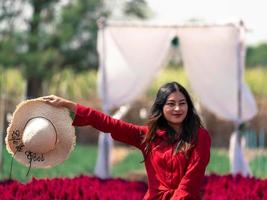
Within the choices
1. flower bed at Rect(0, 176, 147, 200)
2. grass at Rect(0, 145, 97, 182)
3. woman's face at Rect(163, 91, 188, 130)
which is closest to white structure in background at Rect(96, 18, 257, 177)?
grass at Rect(0, 145, 97, 182)

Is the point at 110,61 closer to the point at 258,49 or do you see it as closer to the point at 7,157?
the point at 7,157

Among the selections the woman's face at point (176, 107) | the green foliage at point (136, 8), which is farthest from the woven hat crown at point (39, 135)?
the green foliage at point (136, 8)

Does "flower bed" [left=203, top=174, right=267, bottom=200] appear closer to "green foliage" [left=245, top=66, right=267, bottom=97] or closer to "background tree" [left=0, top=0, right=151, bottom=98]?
"background tree" [left=0, top=0, right=151, bottom=98]

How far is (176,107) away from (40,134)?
738 millimetres

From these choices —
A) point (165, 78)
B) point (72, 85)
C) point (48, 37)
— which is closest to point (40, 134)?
point (48, 37)

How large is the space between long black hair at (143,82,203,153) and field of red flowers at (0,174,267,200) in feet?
3.29

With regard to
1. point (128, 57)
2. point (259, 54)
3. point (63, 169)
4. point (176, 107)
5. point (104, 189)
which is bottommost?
point (63, 169)

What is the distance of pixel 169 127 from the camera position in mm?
3473

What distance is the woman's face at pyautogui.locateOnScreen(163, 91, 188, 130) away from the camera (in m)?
3.37

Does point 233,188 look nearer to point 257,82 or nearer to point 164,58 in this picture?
point 164,58

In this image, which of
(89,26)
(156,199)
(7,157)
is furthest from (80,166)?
(156,199)

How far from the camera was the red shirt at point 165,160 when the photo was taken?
3311 mm

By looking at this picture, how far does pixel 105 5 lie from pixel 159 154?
17.3 m

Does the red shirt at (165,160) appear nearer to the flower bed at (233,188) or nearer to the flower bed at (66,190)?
the flower bed at (66,190)
